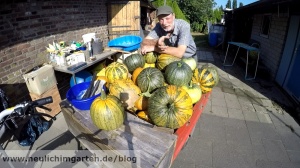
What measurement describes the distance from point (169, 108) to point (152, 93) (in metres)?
0.30

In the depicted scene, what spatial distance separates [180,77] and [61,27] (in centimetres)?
398

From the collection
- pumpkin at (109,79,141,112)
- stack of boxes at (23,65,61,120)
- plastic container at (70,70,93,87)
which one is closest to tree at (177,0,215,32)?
plastic container at (70,70,93,87)

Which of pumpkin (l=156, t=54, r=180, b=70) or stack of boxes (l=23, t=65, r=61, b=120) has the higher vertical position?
pumpkin (l=156, t=54, r=180, b=70)

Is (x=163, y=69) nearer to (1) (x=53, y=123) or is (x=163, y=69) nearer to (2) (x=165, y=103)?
(2) (x=165, y=103)

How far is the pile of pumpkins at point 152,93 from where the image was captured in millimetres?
1678

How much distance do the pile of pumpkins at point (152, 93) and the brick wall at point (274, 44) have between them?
5.59m

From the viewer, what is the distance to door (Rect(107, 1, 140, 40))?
6.91 metres

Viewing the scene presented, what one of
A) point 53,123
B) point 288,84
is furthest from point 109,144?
point 288,84

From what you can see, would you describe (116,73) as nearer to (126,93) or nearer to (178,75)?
(126,93)

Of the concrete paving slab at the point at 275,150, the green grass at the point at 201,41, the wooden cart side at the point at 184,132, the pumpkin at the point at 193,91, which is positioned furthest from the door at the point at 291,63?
the green grass at the point at 201,41

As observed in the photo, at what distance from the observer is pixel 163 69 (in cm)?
242

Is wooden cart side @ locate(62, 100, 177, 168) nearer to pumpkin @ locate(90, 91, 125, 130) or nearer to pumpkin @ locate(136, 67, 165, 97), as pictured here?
pumpkin @ locate(90, 91, 125, 130)

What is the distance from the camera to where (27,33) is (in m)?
3.71

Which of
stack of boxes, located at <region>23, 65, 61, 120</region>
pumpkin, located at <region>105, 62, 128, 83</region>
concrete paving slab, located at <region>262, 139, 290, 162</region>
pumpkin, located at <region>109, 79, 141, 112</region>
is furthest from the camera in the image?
stack of boxes, located at <region>23, 65, 61, 120</region>
